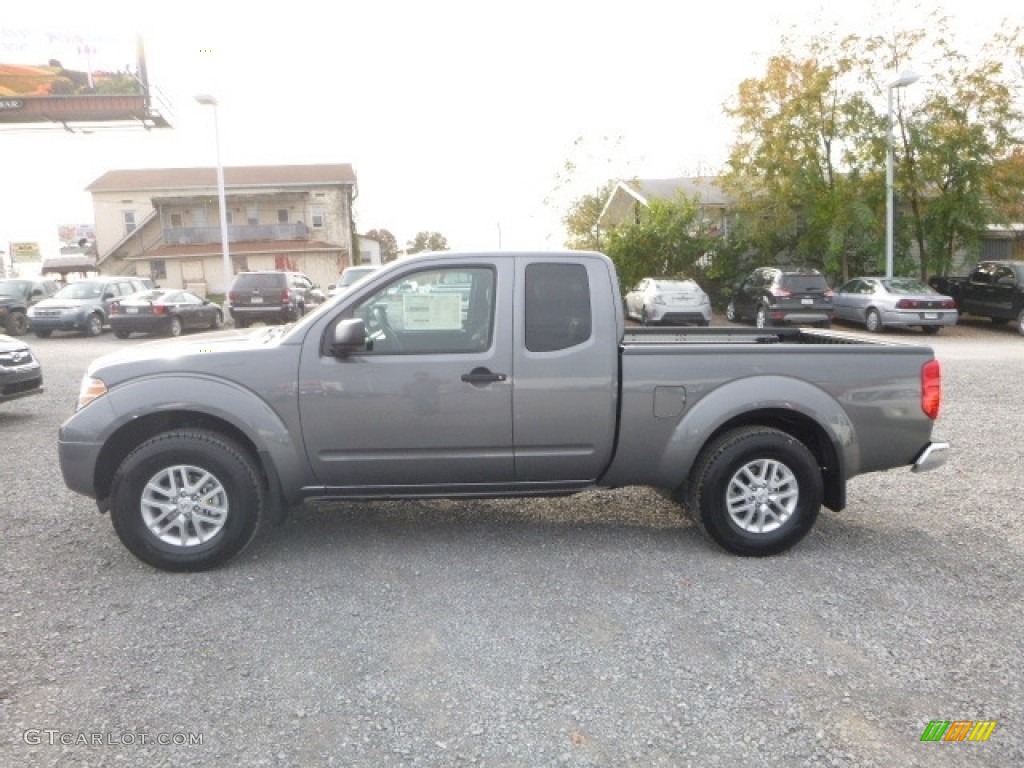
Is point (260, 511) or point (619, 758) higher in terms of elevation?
point (260, 511)

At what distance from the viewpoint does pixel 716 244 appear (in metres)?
28.5

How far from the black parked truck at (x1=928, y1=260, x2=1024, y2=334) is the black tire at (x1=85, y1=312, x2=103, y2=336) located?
76.7 feet

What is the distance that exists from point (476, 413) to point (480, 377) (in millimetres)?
214

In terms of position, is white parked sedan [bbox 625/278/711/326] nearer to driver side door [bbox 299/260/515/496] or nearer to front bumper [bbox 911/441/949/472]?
front bumper [bbox 911/441/949/472]

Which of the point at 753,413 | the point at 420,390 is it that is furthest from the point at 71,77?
the point at 753,413

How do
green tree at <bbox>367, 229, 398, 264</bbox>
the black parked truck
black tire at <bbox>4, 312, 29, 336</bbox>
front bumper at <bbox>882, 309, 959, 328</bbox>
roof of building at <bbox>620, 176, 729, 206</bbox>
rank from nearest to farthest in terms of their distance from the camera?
front bumper at <bbox>882, 309, 959, 328</bbox>, the black parked truck, black tire at <bbox>4, 312, 29, 336</bbox>, roof of building at <bbox>620, 176, 729, 206</bbox>, green tree at <bbox>367, 229, 398, 264</bbox>

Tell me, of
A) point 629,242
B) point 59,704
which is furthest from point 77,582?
point 629,242

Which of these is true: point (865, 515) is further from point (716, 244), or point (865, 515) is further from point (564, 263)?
point (716, 244)

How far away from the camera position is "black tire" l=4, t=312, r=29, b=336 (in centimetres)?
2234

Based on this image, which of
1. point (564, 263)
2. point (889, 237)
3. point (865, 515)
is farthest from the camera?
point (889, 237)

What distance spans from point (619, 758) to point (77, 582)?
10.9 feet

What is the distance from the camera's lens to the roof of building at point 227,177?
5007 cm

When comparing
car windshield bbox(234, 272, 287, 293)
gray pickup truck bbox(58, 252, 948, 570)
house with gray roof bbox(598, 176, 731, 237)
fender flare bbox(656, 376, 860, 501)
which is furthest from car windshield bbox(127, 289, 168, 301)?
fender flare bbox(656, 376, 860, 501)

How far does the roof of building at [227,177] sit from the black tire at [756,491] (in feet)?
154
